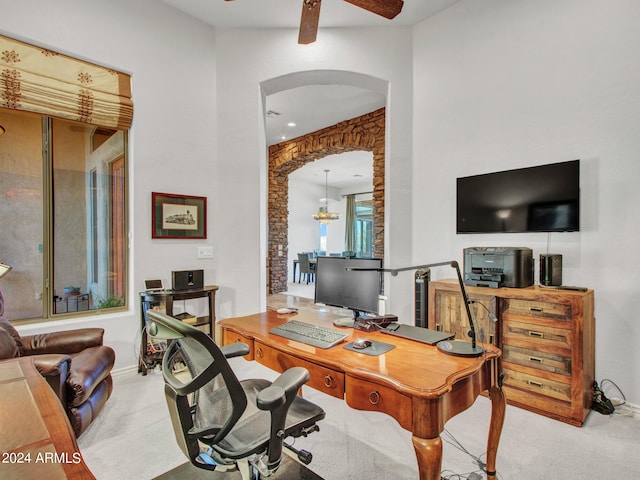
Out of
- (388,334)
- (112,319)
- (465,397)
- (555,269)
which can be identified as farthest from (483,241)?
(112,319)

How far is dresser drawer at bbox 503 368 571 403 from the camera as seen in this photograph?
2281mm

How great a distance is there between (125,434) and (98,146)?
8.64 feet

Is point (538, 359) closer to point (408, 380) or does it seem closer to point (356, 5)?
point (408, 380)

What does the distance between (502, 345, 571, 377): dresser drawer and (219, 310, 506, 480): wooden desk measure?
40.1 inches

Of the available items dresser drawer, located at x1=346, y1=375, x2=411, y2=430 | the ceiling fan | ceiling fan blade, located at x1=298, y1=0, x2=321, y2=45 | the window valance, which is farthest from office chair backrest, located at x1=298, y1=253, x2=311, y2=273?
dresser drawer, located at x1=346, y1=375, x2=411, y2=430

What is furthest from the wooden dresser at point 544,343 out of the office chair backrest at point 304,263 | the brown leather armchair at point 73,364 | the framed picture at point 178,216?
the office chair backrest at point 304,263

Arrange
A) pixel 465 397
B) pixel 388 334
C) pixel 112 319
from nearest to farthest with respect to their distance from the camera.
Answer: pixel 465 397 < pixel 388 334 < pixel 112 319

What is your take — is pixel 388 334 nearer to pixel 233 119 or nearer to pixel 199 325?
pixel 199 325

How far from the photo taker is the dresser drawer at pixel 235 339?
186cm

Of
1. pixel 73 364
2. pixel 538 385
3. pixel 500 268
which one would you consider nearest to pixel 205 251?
pixel 73 364

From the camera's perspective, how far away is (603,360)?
2543 mm

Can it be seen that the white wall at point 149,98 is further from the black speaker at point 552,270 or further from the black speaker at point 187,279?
the black speaker at point 552,270

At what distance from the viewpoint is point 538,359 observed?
2381 mm

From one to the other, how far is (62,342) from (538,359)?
11.6ft
